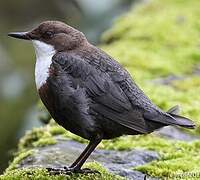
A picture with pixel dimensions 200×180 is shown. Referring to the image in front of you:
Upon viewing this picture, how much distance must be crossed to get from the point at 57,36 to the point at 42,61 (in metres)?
0.23

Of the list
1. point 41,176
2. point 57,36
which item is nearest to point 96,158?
point 41,176

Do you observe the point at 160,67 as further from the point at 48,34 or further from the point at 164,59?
the point at 48,34

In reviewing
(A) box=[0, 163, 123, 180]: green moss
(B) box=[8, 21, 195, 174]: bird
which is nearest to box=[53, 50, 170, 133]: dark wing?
(B) box=[8, 21, 195, 174]: bird

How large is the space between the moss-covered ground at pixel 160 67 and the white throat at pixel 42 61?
22.5 inches

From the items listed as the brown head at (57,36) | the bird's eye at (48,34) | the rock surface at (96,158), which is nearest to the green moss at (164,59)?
the rock surface at (96,158)

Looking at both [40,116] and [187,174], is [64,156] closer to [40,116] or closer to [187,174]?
[187,174]

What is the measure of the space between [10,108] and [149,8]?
8.97 ft

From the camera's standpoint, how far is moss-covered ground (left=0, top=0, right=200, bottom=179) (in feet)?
15.2

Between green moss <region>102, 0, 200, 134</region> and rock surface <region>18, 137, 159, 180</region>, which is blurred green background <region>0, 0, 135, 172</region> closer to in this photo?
green moss <region>102, 0, 200, 134</region>

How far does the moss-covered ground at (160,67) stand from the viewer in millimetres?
4641

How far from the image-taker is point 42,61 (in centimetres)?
396

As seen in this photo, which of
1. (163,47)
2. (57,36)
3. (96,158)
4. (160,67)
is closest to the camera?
(57,36)

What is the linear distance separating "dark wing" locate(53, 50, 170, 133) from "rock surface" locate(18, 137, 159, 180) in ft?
1.74

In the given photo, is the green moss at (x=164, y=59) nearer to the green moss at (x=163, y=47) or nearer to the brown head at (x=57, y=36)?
the green moss at (x=163, y=47)
